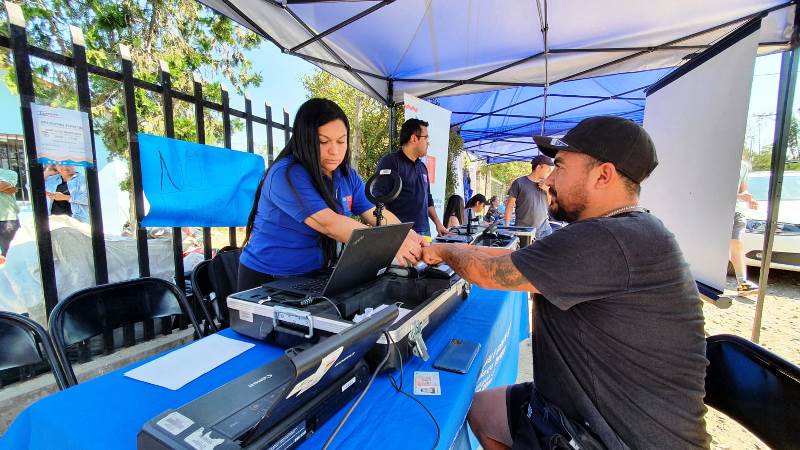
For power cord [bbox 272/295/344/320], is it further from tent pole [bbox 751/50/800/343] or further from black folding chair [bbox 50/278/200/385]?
A: tent pole [bbox 751/50/800/343]

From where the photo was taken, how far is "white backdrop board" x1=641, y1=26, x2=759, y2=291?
241 cm

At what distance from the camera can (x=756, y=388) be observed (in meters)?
1.07

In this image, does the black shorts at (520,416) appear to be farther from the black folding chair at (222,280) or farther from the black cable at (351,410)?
the black folding chair at (222,280)

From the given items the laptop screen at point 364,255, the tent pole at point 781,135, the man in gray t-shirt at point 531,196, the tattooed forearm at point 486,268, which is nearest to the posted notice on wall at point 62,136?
the laptop screen at point 364,255

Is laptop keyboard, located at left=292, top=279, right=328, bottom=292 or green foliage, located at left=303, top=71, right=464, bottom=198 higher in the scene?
green foliage, located at left=303, top=71, right=464, bottom=198

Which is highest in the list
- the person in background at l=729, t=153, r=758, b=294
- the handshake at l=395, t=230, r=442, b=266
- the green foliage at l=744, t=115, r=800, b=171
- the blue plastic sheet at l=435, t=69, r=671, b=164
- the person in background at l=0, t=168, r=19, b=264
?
the blue plastic sheet at l=435, t=69, r=671, b=164

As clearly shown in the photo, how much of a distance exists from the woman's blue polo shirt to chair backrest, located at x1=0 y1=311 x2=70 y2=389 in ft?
2.35

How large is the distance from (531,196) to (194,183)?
4024mm

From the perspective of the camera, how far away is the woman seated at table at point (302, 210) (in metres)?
1.48

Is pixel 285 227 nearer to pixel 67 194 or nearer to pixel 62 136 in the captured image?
pixel 62 136

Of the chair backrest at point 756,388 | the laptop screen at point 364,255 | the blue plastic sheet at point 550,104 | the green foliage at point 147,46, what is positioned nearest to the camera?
the chair backrest at point 756,388

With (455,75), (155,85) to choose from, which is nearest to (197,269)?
Result: (155,85)

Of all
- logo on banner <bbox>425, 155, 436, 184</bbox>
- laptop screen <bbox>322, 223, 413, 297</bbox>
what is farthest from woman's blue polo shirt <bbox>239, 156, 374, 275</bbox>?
logo on banner <bbox>425, 155, 436, 184</bbox>

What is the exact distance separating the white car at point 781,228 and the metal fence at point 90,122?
6.85 metres
